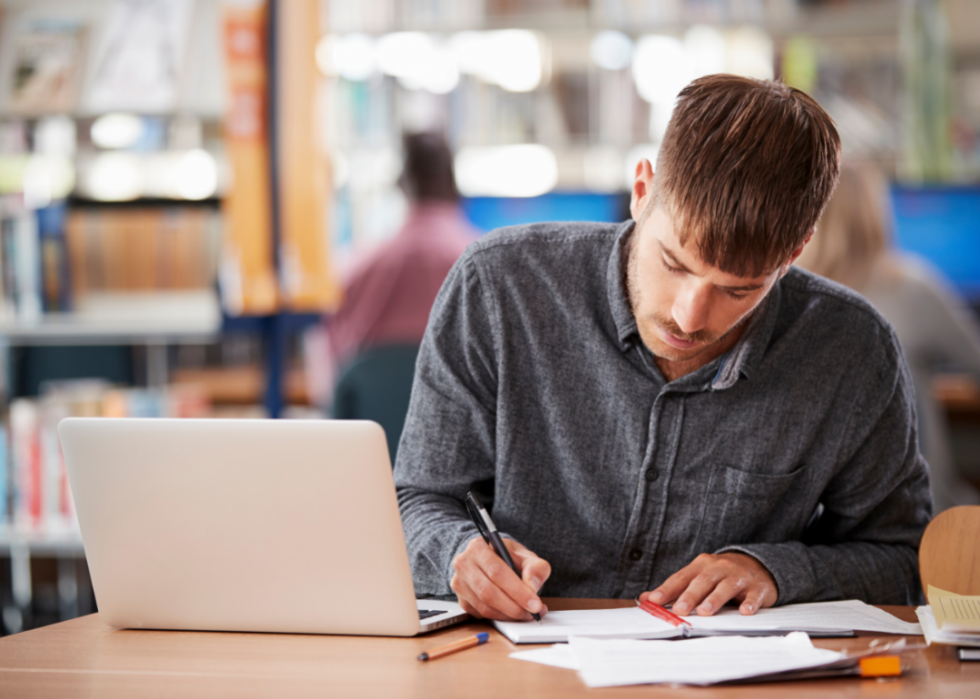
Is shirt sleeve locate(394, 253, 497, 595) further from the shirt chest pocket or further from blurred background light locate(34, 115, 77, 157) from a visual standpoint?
blurred background light locate(34, 115, 77, 157)

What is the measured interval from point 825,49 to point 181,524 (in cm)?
358

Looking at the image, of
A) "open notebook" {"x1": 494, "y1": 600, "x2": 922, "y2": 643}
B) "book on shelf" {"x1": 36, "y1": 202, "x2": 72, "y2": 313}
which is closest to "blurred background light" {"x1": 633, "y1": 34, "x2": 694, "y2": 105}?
"book on shelf" {"x1": 36, "y1": 202, "x2": 72, "y2": 313}

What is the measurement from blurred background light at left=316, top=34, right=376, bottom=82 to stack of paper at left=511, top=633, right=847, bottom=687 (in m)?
3.34

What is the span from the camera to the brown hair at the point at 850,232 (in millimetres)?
2492

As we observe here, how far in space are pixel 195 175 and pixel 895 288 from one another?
1.97 m

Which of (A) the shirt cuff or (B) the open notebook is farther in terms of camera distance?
(A) the shirt cuff

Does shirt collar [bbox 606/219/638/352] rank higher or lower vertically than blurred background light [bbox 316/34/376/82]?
lower

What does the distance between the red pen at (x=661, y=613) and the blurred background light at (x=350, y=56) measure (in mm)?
3226

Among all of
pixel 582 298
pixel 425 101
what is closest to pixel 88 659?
pixel 582 298

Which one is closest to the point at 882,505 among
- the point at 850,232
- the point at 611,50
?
the point at 850,232

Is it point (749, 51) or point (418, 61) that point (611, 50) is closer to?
point (749, 51)

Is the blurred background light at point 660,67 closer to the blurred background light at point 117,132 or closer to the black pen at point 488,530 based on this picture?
the blurred background light at point 117,132

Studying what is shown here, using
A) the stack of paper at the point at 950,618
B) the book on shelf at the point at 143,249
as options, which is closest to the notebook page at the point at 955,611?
the stack of paper at the point at 950,618

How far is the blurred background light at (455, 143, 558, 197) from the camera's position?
160 inches
